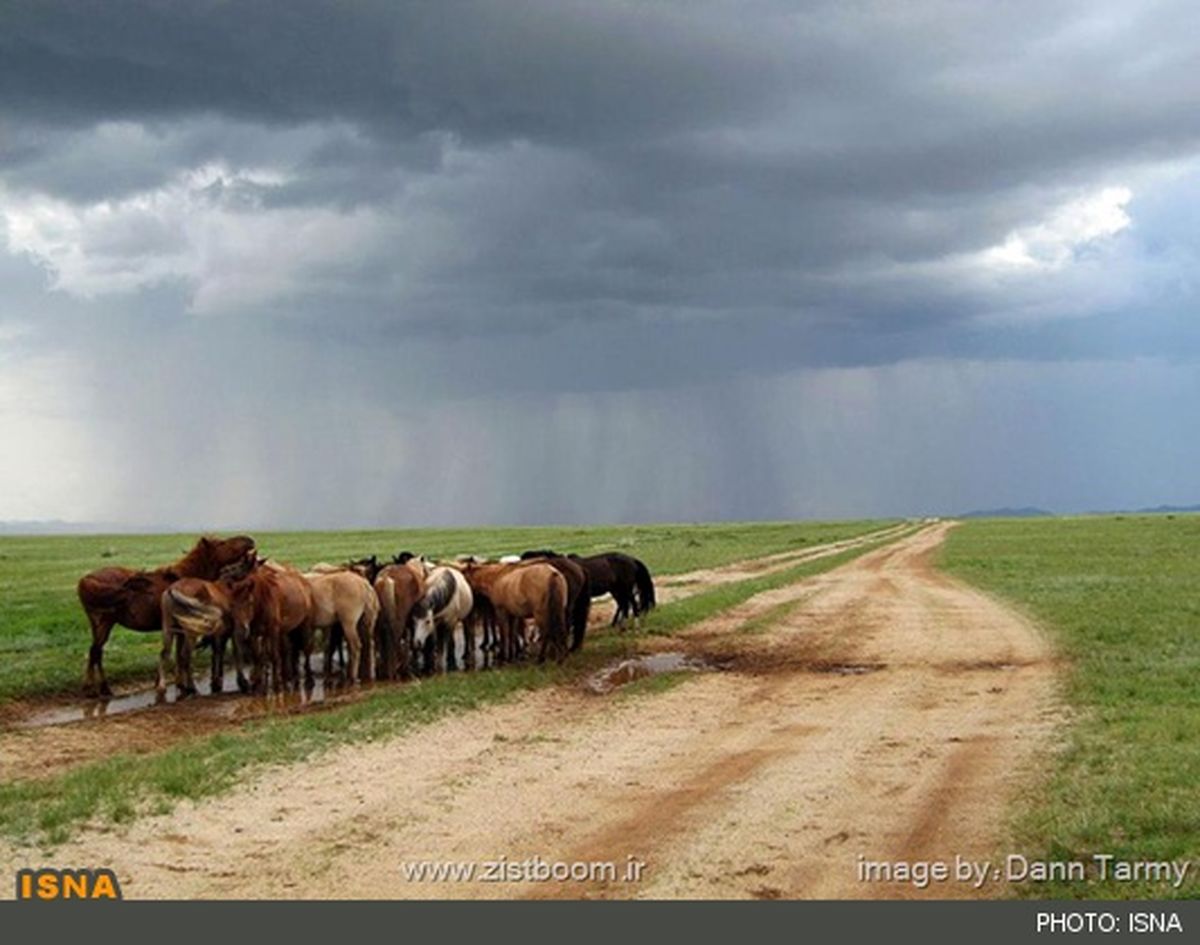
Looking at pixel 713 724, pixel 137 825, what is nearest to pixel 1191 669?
pixel 713 724

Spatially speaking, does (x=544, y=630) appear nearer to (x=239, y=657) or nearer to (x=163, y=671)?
(x=239, y=657)

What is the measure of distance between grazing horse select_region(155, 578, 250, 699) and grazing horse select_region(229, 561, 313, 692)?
0.80ft

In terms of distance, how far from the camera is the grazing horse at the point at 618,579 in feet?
74.5

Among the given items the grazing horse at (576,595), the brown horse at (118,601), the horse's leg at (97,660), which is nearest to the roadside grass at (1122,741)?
the grazing horse at (576,595)

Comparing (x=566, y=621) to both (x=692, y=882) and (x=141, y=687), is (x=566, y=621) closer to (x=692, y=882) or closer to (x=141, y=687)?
(x=141, y=687)

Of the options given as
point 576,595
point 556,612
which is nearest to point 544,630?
point 556,612

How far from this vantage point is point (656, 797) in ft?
31.6

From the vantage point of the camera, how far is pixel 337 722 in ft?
42.5

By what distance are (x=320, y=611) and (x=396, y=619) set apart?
52.9 inches

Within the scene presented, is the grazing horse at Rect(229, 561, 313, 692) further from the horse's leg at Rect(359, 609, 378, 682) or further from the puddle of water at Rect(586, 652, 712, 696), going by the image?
the puddle of water at Rect(586, 652, 712, 696)

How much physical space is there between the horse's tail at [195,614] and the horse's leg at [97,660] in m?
1.38

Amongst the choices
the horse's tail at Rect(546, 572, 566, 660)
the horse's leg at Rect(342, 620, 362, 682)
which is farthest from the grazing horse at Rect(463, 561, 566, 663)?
the horse's leg at Rect(342, 620, 362, 682)

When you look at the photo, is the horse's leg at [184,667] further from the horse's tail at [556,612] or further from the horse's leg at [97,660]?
the horse's tail at [556,612]

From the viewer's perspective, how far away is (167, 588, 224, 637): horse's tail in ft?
53.3
